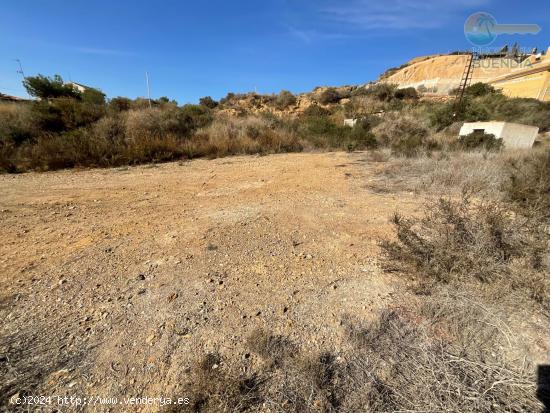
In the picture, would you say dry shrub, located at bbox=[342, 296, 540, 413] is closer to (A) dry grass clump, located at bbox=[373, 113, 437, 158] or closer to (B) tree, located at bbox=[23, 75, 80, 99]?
(A) dry grass clump, located at bbox=[373, 113, 437, 158]

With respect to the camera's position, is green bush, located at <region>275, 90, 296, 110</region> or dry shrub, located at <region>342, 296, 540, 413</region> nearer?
dry shrub, located at <region>342, 296, 540, 413</region>

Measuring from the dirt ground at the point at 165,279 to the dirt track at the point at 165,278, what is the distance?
0.4 inches

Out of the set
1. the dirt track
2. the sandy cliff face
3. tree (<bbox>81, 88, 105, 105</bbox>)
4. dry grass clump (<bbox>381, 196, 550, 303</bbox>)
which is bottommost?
the dirt track

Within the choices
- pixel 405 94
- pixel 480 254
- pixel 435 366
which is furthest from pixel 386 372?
pixel 405 94

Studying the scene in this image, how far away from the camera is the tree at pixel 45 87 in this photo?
47.2ft

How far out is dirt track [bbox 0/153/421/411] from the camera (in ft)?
5.23

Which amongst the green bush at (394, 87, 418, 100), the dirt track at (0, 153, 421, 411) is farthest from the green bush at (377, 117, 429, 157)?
the green bush at (394, 87, 418, 100)

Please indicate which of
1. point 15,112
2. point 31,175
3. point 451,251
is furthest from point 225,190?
point 15,112

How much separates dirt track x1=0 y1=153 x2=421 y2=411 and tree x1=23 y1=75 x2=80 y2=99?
14597mm

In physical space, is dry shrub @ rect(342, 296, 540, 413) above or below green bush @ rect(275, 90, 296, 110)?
below

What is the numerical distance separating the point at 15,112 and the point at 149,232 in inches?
392

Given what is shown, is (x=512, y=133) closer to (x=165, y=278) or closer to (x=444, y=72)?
(x=165, y=278)

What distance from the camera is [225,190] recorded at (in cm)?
500

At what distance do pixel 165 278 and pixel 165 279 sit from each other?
0.01 m
